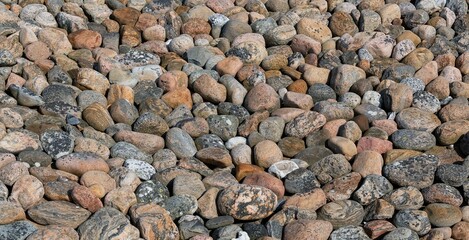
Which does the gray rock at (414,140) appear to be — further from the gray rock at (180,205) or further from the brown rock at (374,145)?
the gray rock at (180,205)

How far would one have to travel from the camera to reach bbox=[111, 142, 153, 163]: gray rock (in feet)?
11.8

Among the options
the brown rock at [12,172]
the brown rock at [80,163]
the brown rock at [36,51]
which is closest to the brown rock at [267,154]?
the brown rock at [80,163]

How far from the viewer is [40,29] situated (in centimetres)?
459

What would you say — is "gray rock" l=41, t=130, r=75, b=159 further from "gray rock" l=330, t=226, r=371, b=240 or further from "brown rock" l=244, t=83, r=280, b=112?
"gray rock" l=330, t=226, r=371, b=240

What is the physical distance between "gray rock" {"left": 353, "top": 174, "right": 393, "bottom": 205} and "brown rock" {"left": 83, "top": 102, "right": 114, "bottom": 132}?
1.26 m

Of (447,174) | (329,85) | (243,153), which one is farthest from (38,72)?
(447,174)

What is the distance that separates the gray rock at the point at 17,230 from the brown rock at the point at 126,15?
2072mm

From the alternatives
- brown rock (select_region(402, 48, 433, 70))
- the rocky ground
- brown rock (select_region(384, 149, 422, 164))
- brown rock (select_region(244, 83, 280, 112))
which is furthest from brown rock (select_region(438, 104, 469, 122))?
brown rock (select_region(244, 83, 280, 112))

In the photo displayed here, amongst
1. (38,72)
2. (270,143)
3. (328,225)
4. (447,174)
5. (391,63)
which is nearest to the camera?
(328,225)

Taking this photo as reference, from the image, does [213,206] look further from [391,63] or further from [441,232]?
[391,63]

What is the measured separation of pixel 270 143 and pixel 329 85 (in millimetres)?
761

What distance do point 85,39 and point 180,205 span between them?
5.52ft

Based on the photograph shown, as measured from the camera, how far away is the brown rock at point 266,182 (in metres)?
3.43

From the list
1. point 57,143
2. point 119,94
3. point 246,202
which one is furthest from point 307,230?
point 119,94
